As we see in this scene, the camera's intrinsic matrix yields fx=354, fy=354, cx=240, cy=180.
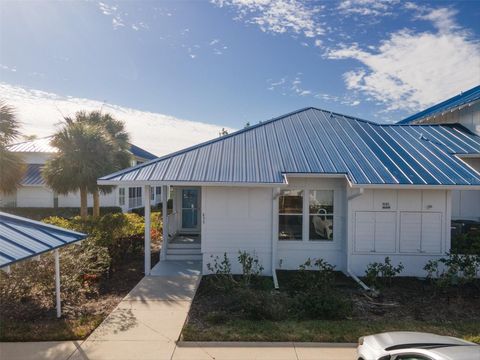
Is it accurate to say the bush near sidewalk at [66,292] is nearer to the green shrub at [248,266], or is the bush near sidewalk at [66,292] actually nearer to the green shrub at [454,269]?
the green shrub at [248,266]

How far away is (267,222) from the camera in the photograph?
10875mm

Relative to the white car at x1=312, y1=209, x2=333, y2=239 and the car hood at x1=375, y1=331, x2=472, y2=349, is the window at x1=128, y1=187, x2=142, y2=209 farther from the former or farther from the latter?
the car hood at x1=375, y1=331, x2=472, y2=349

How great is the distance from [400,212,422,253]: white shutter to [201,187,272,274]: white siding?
412cm

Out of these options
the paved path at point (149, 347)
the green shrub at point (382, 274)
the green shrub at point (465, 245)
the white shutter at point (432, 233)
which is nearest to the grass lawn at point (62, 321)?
the paved path at point (149, 347)

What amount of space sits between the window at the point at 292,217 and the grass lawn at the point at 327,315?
7.15 ft

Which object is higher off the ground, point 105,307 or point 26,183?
point 26,183

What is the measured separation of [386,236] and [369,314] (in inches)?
150

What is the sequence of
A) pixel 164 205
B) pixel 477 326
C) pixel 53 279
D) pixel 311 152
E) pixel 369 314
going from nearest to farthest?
pixel 477 326 → pixel 369 314 → pixel 53 279 → pixel 311 152 → pixel 164 205

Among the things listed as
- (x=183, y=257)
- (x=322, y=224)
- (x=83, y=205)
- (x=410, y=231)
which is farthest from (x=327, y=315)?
(x=83, y=205)

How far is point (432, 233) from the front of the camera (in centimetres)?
1095

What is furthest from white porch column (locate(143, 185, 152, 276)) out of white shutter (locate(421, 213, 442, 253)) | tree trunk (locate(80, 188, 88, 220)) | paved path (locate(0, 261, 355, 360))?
tree trunk (locate(80, 188, 88, 220))

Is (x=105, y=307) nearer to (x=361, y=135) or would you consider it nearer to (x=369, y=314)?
(x=369, y=314)

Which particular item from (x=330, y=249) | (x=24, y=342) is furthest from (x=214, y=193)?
(x=24, y=342)

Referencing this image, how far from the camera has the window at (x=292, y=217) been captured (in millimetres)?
11477
